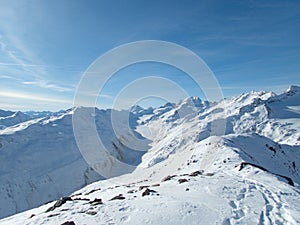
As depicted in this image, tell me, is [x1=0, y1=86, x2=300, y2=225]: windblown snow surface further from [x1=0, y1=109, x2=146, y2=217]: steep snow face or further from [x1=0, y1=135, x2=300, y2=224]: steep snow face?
[x1=0, y1=109, x2=146, y2=217]: steep snow face

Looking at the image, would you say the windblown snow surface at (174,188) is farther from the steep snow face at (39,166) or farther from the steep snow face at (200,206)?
the steep snow face at (39,166)

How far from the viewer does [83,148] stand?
5517 inches

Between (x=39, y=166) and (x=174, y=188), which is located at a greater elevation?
(x=174, y=188)

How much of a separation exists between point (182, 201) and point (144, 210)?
2.50m

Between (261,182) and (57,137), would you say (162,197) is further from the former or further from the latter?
(57,137)

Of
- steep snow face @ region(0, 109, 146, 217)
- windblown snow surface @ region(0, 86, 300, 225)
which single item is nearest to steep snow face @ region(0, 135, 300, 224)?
windblown snow surface @ region(0, 86, 300, 225)

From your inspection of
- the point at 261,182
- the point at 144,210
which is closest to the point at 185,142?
the point at 261,182

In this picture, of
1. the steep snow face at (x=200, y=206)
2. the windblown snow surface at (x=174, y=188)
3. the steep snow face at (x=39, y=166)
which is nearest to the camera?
the steep snow face at (x=200, y=206)

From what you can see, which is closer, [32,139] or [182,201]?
[182,201]

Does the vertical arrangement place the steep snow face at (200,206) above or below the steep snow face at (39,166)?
above

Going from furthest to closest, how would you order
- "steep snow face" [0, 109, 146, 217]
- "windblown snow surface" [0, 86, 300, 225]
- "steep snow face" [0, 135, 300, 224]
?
1. "steep snow face" [0, 109, 146, 217]
2. "windblown snow surface" [0, 86, 300, 225]
3. "steep snow face" [0, 135, 300, 224]

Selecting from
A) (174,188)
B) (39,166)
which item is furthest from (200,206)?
(39,166)

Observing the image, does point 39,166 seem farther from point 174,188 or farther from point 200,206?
point 200,206

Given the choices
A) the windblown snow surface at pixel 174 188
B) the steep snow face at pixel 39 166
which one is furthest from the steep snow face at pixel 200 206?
the steep snow face at pixel 39 166
